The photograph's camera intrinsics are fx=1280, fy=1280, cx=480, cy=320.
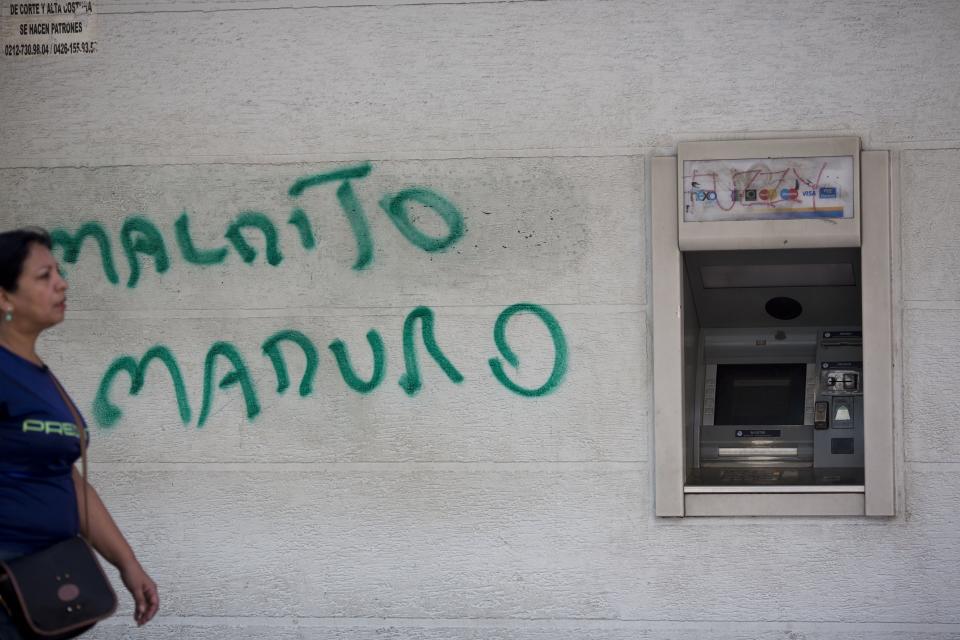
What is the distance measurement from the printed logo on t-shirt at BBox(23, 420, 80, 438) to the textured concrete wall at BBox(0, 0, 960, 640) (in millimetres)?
1971

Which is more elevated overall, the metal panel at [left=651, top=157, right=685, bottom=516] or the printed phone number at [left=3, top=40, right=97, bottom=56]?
the printed phone number at [left=3, top=40, right=97, bottom=56]

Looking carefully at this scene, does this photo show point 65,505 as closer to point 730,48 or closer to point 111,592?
point 111,592

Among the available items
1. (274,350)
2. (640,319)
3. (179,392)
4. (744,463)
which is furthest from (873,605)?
(179,392)

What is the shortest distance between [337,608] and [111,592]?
2011 mm

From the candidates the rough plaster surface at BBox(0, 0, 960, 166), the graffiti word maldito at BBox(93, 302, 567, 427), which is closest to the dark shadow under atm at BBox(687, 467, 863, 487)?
the graffiti word maldito at BBox(93, 302, 567, 427)

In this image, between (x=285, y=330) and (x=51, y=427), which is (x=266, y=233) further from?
(x=51, y=427)

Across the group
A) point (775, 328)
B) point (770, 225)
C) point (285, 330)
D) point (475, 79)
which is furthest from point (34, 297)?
point (775, 328)

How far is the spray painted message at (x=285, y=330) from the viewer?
197 inches

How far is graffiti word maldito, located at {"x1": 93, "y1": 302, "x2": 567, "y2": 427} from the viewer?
499cm

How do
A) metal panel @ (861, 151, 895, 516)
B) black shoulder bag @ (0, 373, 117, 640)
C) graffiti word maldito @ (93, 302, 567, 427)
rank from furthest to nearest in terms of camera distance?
graffiti word maldito @ (93, 302, 567, 427) → metal panel @ (861, 151, 895, 516) → black shoulder bag @ (0, 373, 117, 640)

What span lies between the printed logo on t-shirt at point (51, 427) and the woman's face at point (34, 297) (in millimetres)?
260

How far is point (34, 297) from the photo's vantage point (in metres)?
3.16

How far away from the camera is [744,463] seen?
16.5ft

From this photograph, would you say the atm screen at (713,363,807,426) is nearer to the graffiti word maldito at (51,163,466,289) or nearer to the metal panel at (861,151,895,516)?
the metal panel at (861,151,895,516)
